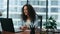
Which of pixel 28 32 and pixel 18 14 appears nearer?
pixel 28 32

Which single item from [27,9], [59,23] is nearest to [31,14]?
[27,9]

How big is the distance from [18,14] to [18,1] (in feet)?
1.83

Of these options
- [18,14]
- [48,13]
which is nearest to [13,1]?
[18,14]

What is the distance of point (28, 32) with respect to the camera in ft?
10.6

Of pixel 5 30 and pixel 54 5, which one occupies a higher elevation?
pixel 54 5

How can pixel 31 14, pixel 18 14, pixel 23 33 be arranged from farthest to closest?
1. pixel 18 14
2. pixel 31 14
3. pixel 23 33

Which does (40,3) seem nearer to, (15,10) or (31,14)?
(15,10)

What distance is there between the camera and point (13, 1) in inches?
238

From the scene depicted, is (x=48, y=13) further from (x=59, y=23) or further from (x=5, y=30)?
Answer: (x=5, y=30)

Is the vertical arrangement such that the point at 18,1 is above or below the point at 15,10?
above

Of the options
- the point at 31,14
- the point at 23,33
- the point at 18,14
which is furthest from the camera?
the point at 18,14

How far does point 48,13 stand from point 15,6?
1408mm

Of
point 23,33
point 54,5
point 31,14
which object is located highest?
point 54,5

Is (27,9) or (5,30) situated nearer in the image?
(5,30)
